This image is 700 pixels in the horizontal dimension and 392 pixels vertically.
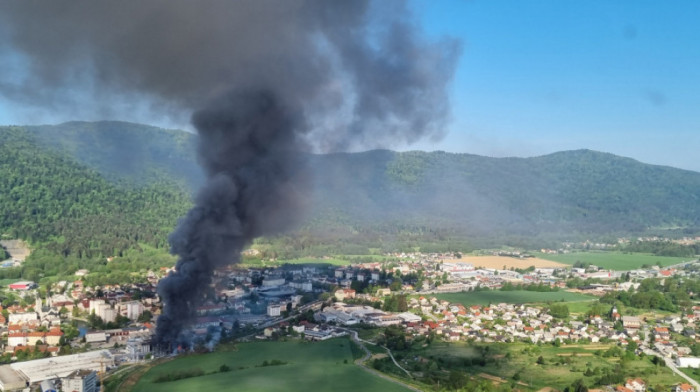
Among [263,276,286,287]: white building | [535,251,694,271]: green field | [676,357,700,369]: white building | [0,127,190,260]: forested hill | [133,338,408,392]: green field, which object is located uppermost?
[0,127,190,260]: forested hill

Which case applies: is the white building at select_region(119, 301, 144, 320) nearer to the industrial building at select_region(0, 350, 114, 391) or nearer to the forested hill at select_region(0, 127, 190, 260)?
the industrial building at select_region(0, 350, 114, 391)

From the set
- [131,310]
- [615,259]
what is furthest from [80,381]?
[615,259]

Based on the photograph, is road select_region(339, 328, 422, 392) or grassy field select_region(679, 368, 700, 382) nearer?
road select_region(339, 328, 422, 392)

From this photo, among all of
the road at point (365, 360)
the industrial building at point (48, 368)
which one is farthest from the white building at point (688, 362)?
the industrial building at point (48, 368)

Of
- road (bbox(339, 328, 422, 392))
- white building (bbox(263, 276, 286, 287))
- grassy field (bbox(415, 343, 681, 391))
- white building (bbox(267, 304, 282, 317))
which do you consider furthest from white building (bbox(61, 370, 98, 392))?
white building (bbox(263, 276, 286, 287))

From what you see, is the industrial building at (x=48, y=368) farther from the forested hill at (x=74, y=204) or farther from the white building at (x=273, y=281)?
the forested hill at (x=74, y=204)

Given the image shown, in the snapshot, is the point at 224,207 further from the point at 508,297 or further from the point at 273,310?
→ the point at 508,297
